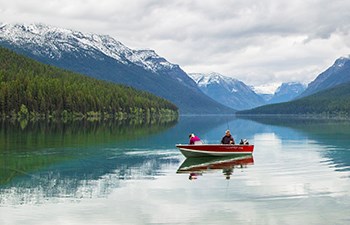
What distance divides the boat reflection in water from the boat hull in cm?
55

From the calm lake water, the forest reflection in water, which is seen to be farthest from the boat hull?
the forest reflection in water

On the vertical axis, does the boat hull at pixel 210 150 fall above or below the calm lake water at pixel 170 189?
above

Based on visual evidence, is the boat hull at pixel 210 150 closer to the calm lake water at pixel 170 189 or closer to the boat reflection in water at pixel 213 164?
the boat reflection in water at pixel 213 164

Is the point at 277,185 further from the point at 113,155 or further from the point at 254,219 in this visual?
the point at 113,155

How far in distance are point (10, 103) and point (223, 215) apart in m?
146

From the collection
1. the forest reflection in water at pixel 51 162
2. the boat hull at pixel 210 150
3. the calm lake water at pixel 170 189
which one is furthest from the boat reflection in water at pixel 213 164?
the forest reflection in water at pixel 51 162

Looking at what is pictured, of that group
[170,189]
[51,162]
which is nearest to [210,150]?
[51,162]

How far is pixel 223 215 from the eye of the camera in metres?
26.0

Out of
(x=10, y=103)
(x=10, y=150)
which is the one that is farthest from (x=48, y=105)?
(x=10, y=150)

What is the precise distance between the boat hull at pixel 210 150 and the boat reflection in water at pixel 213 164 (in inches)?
21.6

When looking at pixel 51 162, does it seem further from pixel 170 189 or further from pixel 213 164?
pixel 170 189

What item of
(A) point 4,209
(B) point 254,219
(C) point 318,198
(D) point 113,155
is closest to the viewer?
(B) point 254,219

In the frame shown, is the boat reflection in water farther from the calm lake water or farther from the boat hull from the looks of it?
the boat hull

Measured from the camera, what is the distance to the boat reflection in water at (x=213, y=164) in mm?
42662
